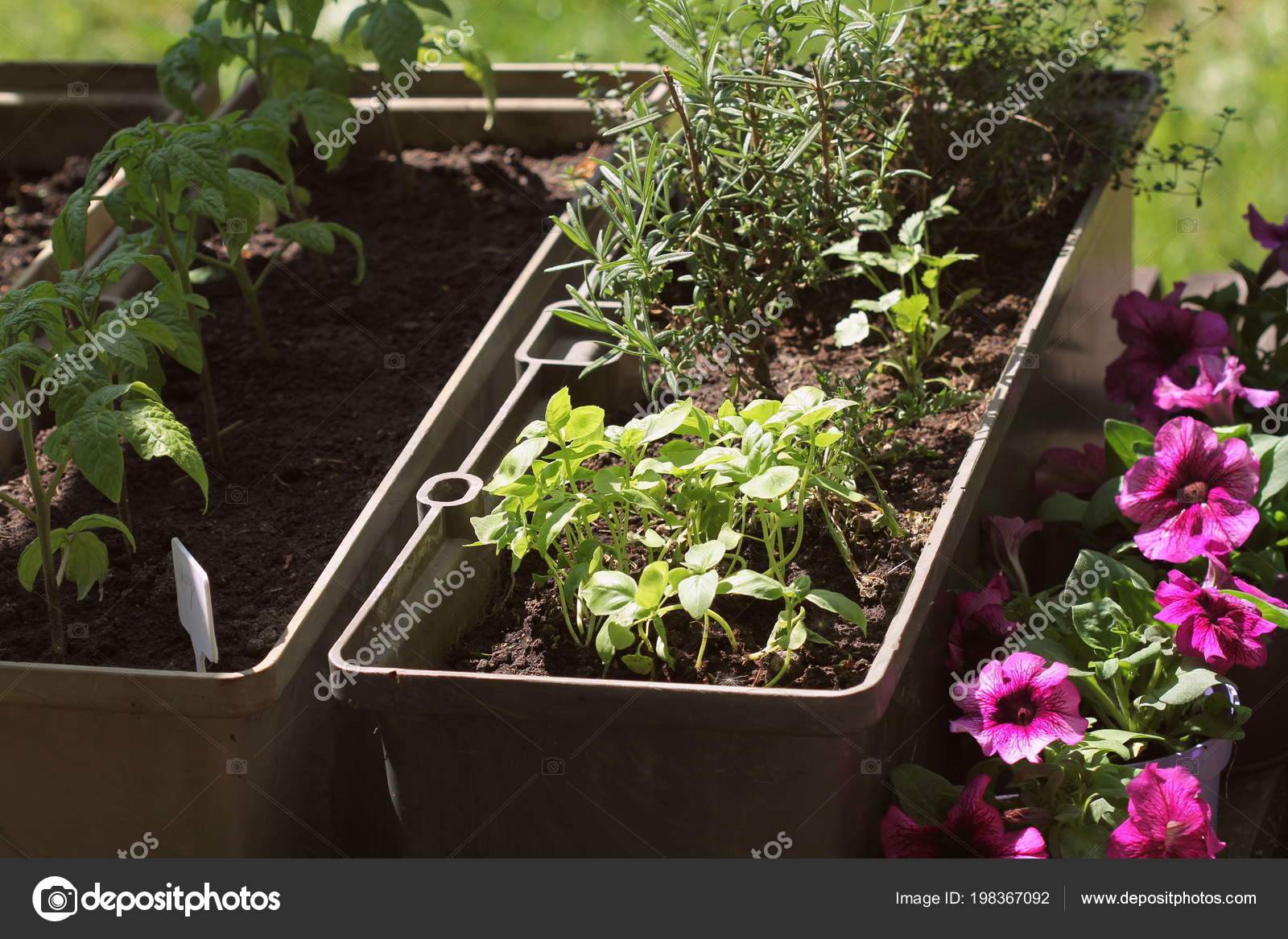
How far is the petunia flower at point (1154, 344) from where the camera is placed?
1.97 metres

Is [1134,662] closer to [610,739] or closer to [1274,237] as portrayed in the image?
[610,739]

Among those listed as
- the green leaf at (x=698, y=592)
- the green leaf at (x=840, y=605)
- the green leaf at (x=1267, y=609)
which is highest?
the green leaf at (x=698, y=592)

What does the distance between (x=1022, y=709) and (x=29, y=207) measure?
2.21 metres

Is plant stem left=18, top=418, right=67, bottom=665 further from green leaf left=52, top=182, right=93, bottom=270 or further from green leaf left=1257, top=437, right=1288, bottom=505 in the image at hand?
green leaf left=1257, top=437, right=1288, bottom=505

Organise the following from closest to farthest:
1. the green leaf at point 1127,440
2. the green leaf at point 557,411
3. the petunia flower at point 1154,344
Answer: the green leaf at point 557,411, the green leaf at point 1127,440, the petunia flower at point 1154,344

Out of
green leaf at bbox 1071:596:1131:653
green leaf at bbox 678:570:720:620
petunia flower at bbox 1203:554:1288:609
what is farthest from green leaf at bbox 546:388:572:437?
petunia flower at bbox 1203:554:1288:609

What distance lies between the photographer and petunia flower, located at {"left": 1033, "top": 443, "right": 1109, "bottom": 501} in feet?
6.21

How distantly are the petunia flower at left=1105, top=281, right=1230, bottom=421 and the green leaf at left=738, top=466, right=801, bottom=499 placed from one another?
82 centimetres

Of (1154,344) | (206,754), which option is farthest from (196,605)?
(1154,344)

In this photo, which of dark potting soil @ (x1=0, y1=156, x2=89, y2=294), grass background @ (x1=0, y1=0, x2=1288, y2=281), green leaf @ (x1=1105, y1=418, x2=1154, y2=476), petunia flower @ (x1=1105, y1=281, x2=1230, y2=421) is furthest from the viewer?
grass background @ (x1=0, y1=0, x2=1288, y2=281)

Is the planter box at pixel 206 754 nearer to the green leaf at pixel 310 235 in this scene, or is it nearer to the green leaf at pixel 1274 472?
the green leaf at pixel 310 235

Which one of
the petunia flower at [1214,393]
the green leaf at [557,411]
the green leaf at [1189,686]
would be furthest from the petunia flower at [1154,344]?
the green leaf at [557,411]

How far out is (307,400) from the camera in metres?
2.06

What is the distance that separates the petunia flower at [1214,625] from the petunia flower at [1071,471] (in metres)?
0.40
